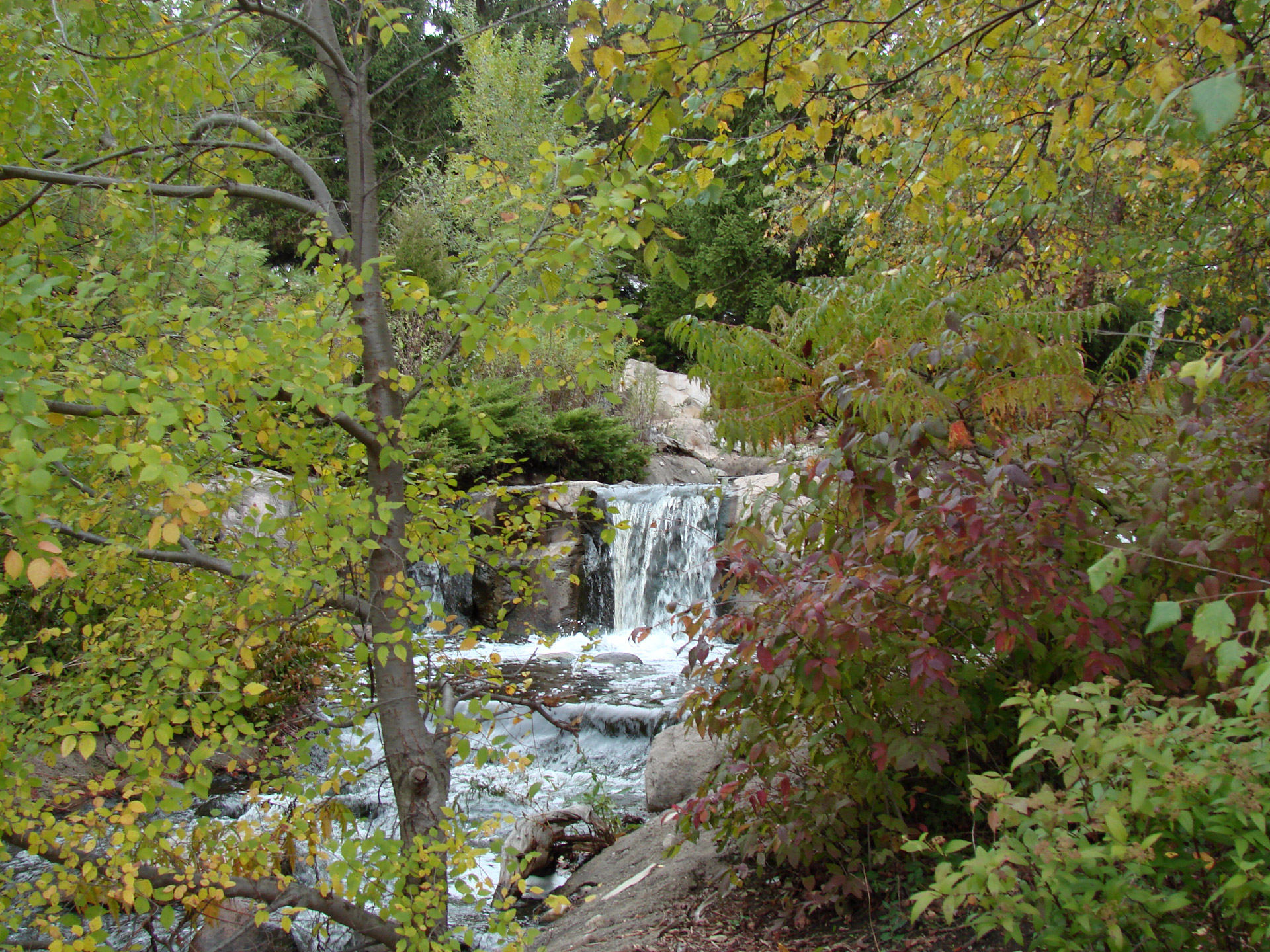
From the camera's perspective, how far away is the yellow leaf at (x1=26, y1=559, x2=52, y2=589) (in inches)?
64.4

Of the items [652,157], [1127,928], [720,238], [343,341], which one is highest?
[720,238]

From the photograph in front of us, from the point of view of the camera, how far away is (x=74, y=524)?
3.35 metres

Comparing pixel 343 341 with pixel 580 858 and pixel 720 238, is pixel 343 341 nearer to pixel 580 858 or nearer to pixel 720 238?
pixel 580 858

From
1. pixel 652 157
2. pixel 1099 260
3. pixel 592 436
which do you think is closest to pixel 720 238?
pixel 592 436

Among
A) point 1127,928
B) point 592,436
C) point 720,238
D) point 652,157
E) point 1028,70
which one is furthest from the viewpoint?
point 720,238

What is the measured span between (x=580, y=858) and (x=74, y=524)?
11.0ft

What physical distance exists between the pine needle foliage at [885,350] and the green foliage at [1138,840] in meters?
0.99

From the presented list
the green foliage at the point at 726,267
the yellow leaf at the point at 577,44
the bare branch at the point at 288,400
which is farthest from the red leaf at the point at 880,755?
the green foliage at the point at 726,267

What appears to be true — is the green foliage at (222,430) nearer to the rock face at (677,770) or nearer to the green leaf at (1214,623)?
the green leaf at (1214,623)

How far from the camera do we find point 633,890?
12.9 feet

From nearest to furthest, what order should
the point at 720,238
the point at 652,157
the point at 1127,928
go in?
1. the point at 1127,928
2. the point at 652,157
3. the point at 720,238

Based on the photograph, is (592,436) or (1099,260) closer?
(1099,260)

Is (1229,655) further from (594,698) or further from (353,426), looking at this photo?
(594,698)

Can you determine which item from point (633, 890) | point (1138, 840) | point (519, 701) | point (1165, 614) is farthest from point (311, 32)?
point (633, 890)
